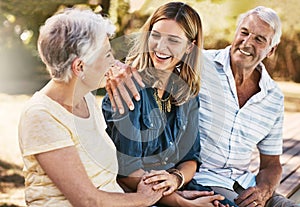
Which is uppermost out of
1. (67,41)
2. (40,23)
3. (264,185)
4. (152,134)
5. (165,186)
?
(67,41)

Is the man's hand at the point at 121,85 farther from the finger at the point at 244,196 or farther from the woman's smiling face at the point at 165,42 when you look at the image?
the finger at the point at 244,196

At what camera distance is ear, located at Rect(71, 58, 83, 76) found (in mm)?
1726

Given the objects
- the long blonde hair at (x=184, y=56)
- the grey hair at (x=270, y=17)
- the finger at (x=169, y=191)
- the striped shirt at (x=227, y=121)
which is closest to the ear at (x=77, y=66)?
the long blonde hair at (x=184, y=56)

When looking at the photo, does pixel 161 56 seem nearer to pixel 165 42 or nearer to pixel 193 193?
pixel 165 42

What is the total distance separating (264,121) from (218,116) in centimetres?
20

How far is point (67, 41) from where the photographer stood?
1706 mm

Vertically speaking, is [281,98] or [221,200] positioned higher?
[281,98]

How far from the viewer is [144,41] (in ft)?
6.88

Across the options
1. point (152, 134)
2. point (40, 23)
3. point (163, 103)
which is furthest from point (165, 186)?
point (40, 23)

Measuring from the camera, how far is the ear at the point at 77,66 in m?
1.73

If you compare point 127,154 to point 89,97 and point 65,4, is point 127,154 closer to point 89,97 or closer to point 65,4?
point 89,97

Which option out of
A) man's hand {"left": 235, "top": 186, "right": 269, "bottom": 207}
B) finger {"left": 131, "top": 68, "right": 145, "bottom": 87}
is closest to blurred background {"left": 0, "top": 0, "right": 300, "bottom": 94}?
man's hand {"left": 235, "top": 186, "right": 269, "bottom": 207}

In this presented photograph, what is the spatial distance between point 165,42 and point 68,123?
49cm

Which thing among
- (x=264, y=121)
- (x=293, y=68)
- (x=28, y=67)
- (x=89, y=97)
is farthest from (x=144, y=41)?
(x=293, y=68)
